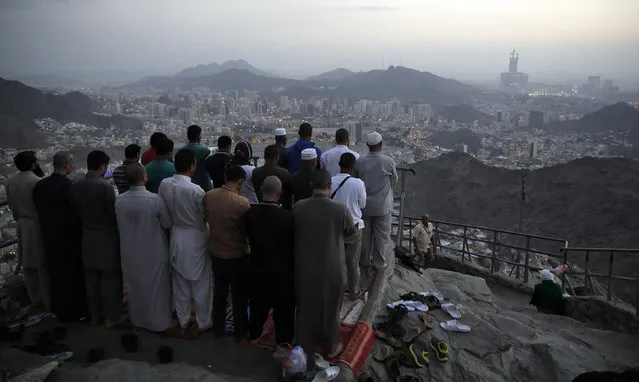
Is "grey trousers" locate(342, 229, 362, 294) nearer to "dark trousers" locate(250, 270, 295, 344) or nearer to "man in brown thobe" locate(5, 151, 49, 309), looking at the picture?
"dark trousers" locate(250, 270, 295, 344)

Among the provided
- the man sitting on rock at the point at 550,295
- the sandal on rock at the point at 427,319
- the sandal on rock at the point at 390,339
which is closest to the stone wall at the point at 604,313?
the man sitting on rock at the point at 550,295

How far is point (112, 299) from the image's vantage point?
432 cm

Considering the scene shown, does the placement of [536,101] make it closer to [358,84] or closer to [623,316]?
[358,84]

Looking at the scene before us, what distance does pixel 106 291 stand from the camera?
4301mm

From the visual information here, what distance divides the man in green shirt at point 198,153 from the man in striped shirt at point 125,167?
2.22 ft

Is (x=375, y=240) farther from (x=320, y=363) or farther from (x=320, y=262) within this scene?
(x=320, y=363)

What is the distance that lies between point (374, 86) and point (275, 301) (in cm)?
7353

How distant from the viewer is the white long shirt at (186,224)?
3932 millimetres

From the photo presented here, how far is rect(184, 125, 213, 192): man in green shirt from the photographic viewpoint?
531 centimetres

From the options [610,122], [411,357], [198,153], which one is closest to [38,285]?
[198,153]

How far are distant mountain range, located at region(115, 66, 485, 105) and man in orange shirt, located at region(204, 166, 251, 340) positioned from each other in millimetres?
59721

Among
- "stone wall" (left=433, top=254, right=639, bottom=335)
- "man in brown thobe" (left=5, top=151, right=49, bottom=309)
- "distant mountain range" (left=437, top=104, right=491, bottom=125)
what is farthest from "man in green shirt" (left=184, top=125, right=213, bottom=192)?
"distant mountain range" (left=437, top=104, right=491, bottom=125)

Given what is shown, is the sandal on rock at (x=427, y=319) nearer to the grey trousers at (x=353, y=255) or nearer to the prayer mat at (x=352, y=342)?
the prayer mat at (x=352, y=342)

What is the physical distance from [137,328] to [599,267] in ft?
61.3
